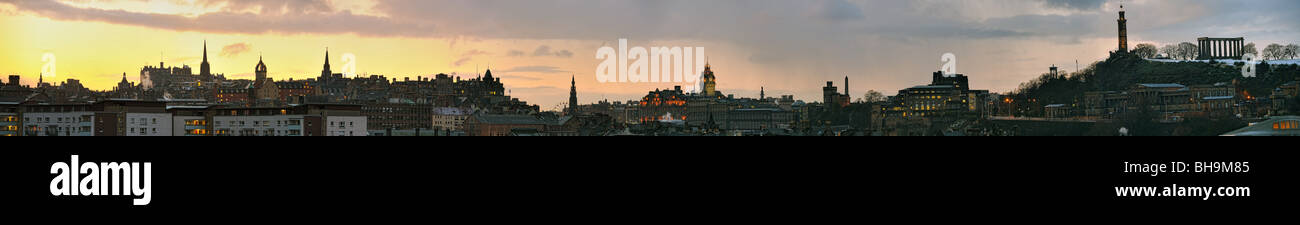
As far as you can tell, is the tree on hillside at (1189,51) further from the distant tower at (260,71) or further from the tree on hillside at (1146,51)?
the distant tower at (260,71)

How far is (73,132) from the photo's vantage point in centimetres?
10294

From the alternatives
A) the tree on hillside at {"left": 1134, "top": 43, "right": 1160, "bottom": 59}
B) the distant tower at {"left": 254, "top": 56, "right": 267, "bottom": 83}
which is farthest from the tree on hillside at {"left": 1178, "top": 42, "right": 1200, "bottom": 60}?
the distant tower at {"left": 254, "top": 56, "right": 267, "bottom": 83}

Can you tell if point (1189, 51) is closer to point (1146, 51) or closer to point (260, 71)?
point (1146, 51)

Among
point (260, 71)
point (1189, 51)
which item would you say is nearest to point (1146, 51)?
point (1189, 51)

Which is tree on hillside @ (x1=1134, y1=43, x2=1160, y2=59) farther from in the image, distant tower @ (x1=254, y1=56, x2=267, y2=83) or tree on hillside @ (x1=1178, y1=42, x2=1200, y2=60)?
distant tower @ (x1=254, y1=56, x2=267, y2=83)

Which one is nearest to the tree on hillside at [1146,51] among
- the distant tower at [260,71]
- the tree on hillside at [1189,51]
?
the tree on hillside at [1189,51]
